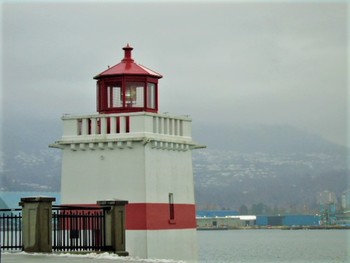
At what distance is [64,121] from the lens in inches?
1577

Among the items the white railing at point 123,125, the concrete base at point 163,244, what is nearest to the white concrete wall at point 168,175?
the white railing at point 123,125

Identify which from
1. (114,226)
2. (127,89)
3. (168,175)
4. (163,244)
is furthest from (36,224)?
(127,89)

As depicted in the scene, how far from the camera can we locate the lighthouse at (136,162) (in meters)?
37.9

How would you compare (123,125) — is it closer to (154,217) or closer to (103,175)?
(103,175)

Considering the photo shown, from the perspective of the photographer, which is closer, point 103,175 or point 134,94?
point 103,175

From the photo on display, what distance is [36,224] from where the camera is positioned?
27203 mm

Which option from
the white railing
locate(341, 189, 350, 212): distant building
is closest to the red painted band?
the white railing

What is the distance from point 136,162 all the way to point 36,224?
11.2 meters

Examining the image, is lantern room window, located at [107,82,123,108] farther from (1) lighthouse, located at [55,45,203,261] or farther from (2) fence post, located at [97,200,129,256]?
(2) fence post, located at [97,200,129,256]

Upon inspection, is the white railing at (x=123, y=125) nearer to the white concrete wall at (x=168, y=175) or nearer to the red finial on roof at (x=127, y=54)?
the white concrete wall at (x=168, y=175)

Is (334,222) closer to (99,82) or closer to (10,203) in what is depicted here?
(10,203)

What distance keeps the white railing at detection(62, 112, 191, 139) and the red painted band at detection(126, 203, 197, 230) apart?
243 centimetres

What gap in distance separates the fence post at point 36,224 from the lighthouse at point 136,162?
1004cm

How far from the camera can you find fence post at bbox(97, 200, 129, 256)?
2858 centimetres
